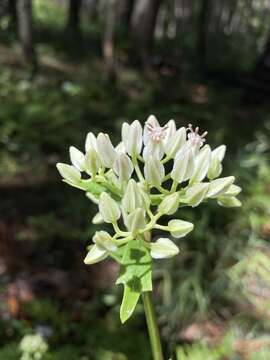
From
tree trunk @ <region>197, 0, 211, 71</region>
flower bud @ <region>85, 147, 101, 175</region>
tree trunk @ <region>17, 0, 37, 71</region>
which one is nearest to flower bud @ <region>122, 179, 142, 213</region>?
flower bud @ <region>85, 147, 101, 175</region>

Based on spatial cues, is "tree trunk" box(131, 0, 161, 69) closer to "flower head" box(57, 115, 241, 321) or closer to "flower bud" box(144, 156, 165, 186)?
"flower head" box(57, 115, 241, 321)

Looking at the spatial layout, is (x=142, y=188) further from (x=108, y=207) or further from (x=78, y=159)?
(x=78, y=159)

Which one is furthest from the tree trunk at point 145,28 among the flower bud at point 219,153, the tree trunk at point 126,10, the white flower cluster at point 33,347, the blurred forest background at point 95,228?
the flower bud at point 219,153

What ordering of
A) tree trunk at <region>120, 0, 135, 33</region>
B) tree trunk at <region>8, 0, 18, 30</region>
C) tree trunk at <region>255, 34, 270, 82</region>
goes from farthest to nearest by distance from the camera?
1. tree trunk at <region>120, 0, 135, 33</region>
2. tree trunk at <region>255, 34, 270, 82</region>
3. tree trunk at <region>8, 0, 18, 30</region>

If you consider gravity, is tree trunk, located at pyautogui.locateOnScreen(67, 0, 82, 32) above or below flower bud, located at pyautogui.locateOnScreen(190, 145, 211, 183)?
above

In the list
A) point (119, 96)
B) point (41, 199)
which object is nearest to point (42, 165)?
point (41, 199)

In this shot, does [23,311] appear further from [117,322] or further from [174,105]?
[174,105]
